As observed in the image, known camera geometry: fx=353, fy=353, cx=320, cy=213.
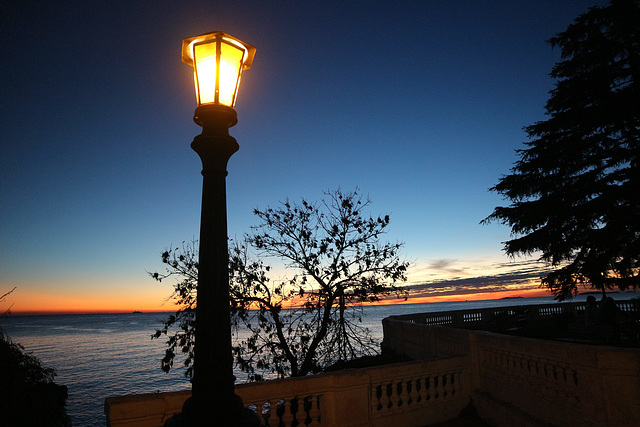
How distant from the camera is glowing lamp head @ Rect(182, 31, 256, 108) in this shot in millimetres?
2891

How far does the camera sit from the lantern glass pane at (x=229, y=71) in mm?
2901

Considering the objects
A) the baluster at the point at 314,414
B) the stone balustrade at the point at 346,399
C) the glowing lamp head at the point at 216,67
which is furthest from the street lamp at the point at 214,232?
the baluster at the point at 314,414

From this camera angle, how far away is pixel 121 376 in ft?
116

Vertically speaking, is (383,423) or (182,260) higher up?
(182,260)

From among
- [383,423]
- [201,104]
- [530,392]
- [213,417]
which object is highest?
[201,104]

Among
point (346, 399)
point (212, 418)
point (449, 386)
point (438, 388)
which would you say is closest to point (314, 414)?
point (346, 399)

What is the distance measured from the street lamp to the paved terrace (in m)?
2.85

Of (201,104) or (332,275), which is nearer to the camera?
(201,104)

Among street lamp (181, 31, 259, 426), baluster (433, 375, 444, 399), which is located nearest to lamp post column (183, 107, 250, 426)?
street lamp (181, 31, 259, 426)

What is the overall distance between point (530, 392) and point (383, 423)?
2722 millimetres

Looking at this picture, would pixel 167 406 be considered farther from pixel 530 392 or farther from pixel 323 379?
pixel 530 392

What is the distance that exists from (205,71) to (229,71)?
199 mm

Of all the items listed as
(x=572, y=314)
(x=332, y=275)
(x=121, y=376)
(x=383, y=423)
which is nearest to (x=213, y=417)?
(x=383, y=423)

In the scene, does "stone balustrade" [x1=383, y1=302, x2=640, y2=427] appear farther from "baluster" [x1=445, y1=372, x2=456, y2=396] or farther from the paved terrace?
"baluster" [x1=445, y1=372, x2=456, y2=396]
